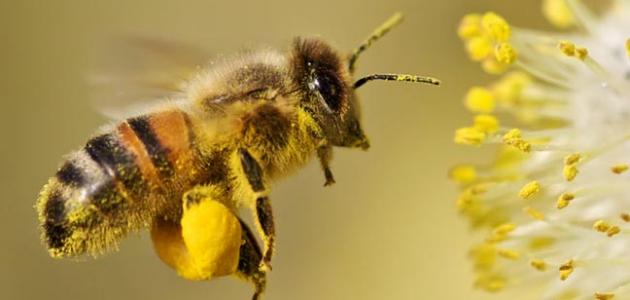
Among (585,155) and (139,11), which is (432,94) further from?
(585,155)

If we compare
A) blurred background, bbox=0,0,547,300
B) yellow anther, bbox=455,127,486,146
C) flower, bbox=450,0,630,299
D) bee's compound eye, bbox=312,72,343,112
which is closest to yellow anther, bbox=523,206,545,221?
flower, bbox=450,0,630,299

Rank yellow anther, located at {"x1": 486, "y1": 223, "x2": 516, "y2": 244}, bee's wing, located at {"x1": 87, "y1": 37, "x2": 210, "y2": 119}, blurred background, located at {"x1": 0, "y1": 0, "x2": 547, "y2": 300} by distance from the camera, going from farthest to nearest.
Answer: blurred background, located at {"x1": 0, "y1": 0, "x2": 547, "y2": 300} < yellow anther, located at {"x1": 486, "y1": 223, "x2": 516, "y2": 244} < bee's wing, located at {"x1": 87, "y1": 37, "x2": 210, "y2": 119}

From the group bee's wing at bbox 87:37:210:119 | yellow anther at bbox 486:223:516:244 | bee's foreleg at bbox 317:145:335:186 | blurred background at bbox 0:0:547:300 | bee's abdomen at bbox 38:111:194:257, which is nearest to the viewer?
bee's abdomen at bbox 38:111:194:257

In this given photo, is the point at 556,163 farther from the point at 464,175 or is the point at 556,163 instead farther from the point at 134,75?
→ the point at 134,75

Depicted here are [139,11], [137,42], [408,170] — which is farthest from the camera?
[139,11]

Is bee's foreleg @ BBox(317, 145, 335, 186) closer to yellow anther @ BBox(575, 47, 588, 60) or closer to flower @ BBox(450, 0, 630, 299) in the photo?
flower @ BBox(450, 0, 630, 299)

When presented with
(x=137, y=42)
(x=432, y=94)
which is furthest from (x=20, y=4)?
(x=137, y=42)

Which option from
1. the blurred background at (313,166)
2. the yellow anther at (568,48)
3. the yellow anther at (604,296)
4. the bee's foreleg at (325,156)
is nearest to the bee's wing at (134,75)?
the bee's foreleg at (325,156)
